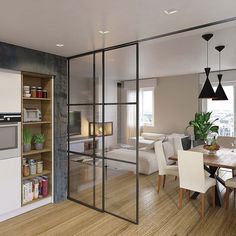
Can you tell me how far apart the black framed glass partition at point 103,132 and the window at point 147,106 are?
11.8ft

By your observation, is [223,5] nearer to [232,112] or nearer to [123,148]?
[123,148]

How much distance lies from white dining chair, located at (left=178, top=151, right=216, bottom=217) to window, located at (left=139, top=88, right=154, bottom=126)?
12.8ft

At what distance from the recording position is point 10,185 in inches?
119

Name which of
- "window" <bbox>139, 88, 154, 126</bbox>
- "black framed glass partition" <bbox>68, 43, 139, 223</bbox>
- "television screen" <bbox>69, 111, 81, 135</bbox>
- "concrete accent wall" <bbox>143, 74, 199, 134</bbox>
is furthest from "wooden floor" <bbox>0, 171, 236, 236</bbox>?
"window" <bbox>139, 88, 154, 126</bbox>

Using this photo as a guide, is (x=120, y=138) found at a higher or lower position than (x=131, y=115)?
lower

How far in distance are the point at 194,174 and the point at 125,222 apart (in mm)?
1212

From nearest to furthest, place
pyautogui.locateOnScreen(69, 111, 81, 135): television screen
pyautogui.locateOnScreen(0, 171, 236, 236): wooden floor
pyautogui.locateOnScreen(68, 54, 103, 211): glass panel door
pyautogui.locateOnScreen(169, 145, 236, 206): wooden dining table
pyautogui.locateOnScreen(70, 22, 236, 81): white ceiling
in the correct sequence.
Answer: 1. pyautogui.locateOnScreen(0, 171, 236, 236): wooden floor
2. pyautogui.locateOnScreen(70, 22, 236, 81): white ceiling
3. pyautogui.locateOnScreen(169, 145, 236, 206): wooden dining table
4. pyautogui.locateOnScreen(68, 54, 103, 211): glass panel door
5. pyautogui.locateOnScreen(69, 111, 81, 135): television screen

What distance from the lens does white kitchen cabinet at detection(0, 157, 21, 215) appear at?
9.60 feet

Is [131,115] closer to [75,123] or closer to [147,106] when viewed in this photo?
[75,123]

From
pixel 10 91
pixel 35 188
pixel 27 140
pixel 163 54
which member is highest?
pixel 163 54

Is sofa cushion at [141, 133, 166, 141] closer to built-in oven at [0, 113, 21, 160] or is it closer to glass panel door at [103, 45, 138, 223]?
glass panel door at [103, 45, 138, 223]

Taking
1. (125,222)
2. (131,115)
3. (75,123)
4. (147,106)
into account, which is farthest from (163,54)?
(147,106)

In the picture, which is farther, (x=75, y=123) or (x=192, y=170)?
(x=75, y=123)

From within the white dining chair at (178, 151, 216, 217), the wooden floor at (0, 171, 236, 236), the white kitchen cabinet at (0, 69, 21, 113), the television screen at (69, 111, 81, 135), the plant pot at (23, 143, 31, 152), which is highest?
the white kitchen cabinet at (0, 69, 21, 113)
